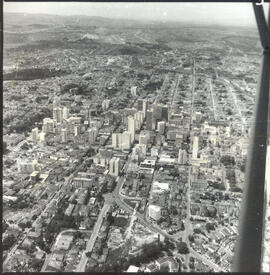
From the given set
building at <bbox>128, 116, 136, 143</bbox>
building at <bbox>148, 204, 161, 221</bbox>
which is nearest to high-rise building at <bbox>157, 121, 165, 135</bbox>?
building at <bbox>128, 116, 136, 143</bbox>

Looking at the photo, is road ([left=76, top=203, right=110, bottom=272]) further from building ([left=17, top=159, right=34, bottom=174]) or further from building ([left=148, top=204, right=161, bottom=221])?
building ([left=17, top=159, right=34, bottom=174])

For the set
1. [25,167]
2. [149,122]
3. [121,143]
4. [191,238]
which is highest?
[149,122]

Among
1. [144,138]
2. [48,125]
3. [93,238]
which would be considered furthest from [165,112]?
[93,238]

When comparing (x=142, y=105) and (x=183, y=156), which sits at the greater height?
(x=142, y=105)

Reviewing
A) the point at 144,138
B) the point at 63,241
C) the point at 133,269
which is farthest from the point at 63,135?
the point at 133,269

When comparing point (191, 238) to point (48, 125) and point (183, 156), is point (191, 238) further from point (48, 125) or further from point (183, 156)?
point (48, 125)

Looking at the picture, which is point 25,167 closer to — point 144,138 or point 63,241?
point 63,241

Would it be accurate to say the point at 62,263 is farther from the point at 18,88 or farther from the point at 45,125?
the point at 18,88

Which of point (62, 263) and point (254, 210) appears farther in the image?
point (62, 263)

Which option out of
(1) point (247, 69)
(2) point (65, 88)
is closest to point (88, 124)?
(2) point (65, 88)
